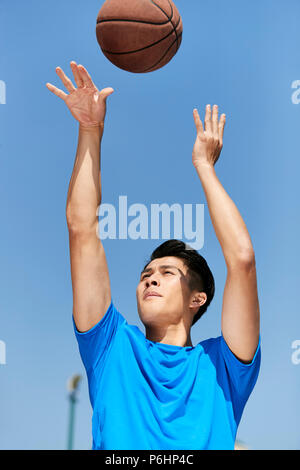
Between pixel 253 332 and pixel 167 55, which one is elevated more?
pixel 167 55

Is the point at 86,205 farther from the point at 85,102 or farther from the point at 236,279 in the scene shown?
the point at 236,279

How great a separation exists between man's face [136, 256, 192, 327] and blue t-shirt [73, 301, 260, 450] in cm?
18

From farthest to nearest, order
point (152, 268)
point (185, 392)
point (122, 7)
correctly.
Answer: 1. point (122, 7)
2. point (152, 268)
3. point (185, 392)

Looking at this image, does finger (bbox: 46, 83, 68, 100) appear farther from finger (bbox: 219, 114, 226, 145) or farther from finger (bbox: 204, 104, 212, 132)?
finger (bbox: 219, 114, 226, 145)

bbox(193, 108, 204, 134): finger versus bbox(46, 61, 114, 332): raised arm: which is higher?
bbox(193, 108, 204, 134): finger

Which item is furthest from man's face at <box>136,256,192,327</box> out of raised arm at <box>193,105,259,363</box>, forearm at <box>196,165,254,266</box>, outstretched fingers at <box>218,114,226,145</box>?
outstretched fingers at <box>218,114,226,145</box>

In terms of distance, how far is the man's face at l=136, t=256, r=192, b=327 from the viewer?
421 cm

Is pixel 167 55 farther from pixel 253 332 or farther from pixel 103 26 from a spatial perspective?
pixel 253 332

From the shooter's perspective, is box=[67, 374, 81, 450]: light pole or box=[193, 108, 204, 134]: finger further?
box=[67, 374, 81, 450]: light pole

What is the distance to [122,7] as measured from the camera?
5.06m

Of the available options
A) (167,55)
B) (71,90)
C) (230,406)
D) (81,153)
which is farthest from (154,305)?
(167,55)

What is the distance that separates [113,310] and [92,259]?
416 mm

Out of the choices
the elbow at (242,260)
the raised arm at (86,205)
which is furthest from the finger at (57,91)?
the elbow at (242,260)

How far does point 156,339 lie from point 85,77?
2.02 m
